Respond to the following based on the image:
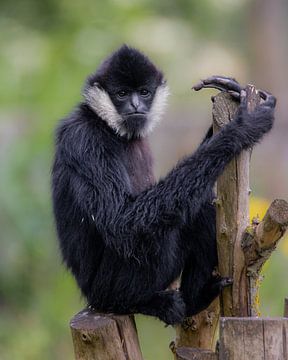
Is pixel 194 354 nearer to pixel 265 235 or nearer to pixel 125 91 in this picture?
pixel 265 235

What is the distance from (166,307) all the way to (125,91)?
60.6 inches

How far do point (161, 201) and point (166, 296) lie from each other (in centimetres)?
63

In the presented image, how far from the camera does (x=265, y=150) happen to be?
12648 mm

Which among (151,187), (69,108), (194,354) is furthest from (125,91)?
(69,108)

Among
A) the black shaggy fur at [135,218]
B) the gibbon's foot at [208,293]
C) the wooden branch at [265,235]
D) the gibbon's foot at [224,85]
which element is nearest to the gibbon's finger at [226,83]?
the gibbon's foot at [224,85]

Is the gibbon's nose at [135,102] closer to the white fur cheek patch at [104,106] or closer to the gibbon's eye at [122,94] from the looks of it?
the gibbon's eye at [122,94]

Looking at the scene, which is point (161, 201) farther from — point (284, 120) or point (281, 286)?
point (284, 120)

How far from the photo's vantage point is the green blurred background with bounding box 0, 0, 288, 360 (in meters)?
8.87

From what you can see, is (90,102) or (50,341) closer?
(90,102)

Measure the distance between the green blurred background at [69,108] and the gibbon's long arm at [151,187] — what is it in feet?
8.53

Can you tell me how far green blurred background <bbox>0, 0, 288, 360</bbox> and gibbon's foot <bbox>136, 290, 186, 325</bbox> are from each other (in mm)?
2484

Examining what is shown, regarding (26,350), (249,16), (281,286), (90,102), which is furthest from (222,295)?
(249,16)

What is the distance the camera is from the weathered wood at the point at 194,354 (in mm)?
4514

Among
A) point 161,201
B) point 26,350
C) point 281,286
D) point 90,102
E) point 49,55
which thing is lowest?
point 26,350
